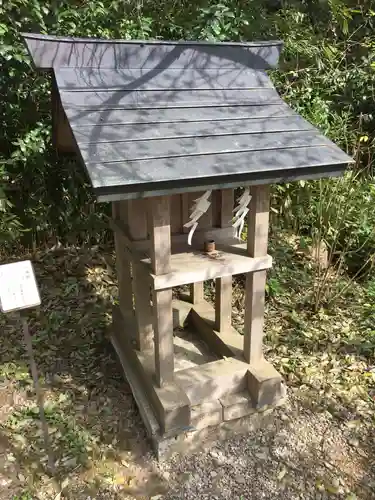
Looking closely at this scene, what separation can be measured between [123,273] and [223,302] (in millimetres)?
853

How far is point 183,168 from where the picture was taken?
6.95 feet

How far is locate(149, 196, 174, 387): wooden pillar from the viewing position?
2.35 meters

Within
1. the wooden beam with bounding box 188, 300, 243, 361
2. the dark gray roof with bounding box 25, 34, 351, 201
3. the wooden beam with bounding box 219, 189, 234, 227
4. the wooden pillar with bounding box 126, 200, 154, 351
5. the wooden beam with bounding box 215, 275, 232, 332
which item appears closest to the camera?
the dark gray roof with bounding box 25, 34, 351, 201

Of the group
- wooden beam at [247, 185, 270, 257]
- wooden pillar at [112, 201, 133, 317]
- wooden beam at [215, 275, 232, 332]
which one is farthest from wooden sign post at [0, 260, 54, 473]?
wooden beam at [215, 275, 232, 332]

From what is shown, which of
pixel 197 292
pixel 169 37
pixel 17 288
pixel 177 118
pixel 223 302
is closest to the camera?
pixel 17 288

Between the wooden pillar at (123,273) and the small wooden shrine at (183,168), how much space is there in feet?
0.31

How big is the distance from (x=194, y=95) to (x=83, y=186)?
2.62 meters

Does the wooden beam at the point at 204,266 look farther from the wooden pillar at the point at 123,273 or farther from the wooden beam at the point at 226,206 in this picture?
the wooden pillar at the point at 123,273

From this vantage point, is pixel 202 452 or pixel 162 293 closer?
pixel 162 293

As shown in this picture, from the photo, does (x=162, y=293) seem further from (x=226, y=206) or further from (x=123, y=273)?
(x=123, y=273)

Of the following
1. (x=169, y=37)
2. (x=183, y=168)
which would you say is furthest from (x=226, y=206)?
(x=169, y=37)

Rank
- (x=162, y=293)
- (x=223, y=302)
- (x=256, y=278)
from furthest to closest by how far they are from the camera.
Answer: (x=223, y=302) < (x=256, y=278) < (x=162, y=293)

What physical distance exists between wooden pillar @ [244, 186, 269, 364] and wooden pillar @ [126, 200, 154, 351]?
2.29 feet

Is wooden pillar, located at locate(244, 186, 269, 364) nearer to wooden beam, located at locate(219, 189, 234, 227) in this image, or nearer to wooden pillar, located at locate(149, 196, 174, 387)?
wooden beam, located at locate(219, 189, 234, 227)
